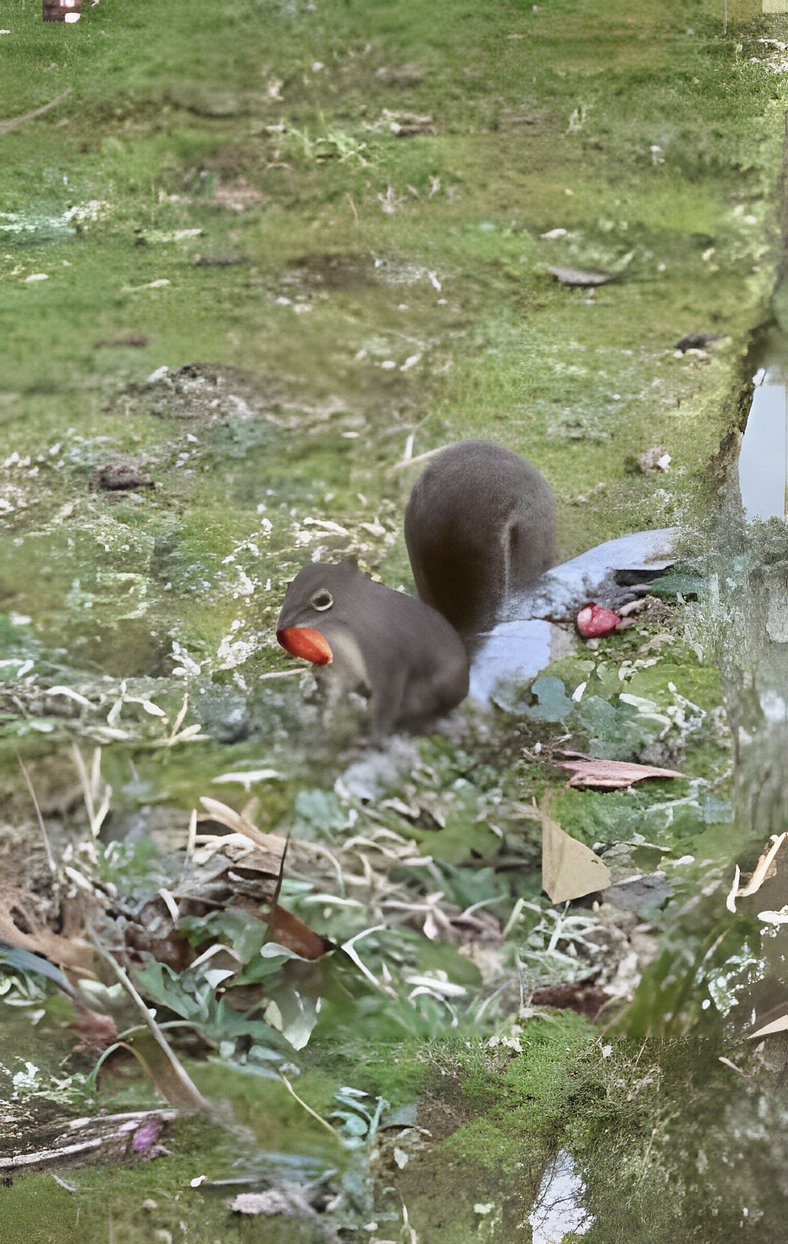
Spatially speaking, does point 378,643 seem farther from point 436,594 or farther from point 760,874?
point 760,874

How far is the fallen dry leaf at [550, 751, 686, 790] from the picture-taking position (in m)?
1.35

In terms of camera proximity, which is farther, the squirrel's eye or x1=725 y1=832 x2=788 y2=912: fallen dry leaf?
x1=725 y1=832 x2=788 y2=912: fallen dry leaf

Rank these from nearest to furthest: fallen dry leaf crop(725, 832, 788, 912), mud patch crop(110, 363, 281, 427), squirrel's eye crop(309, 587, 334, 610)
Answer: squirrel's eye crop(309, 587, 334, 610)
fallen dry leaf crop(725, 832, 788, 912)
mud patch crop(110, 363, 281, 427)

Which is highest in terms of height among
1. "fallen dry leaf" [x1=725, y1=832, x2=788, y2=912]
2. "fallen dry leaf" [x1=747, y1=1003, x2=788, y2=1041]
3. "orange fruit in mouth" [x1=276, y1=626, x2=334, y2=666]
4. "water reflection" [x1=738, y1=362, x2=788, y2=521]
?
"water reflection" [x1=738, y1=362, x2=788, y2=521]

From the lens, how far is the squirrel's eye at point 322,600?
128 centimetres

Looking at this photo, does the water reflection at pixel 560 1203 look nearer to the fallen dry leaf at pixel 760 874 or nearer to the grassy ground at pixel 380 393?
the grassy ground at pixel 380 393

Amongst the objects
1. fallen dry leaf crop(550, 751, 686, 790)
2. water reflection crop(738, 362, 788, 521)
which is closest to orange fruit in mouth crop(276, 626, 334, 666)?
fallen dry leaf crop(550, 751, 686, 790)

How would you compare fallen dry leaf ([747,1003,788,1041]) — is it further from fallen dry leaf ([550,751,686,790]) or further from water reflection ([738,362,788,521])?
water reflection ([738,362,788,521])

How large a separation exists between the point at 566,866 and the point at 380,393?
70cm

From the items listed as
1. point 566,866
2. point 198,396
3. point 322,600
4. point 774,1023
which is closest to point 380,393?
point 198,396

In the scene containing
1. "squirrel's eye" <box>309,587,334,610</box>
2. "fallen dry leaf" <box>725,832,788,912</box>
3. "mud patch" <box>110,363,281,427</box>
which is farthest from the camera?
"mud patch" <box>110,363,281,427</box>

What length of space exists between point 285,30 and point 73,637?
0.92 m

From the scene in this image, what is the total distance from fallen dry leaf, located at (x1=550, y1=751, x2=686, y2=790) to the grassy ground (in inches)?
0.8

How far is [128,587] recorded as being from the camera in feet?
4.69
